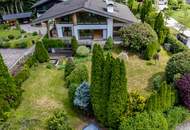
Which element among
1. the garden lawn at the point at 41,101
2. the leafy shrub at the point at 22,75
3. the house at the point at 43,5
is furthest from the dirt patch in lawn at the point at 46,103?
the house at the point at 43,5

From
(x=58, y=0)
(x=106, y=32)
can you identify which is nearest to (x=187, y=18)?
(x=106, y=32)

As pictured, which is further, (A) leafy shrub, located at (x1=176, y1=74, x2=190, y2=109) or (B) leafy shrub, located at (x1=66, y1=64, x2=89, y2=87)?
(B) leafy shrub, located at (x1=66, y1=64, x2=89, y2=87)

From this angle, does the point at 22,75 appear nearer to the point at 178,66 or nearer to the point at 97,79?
the point at 97,79

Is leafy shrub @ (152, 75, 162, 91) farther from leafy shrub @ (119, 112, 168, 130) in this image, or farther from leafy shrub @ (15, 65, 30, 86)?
leafy shrub @ (15, 65, 30, 86)

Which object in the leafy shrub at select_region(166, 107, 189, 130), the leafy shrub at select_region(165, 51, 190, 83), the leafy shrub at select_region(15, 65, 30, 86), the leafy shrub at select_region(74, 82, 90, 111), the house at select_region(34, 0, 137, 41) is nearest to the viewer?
the leafy shrub at select_region(166, 107, 189, 130)

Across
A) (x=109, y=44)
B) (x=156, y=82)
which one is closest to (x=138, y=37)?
(x=109, y=44)

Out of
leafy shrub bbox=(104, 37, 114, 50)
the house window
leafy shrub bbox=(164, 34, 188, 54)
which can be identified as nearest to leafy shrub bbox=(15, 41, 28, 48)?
the house window
